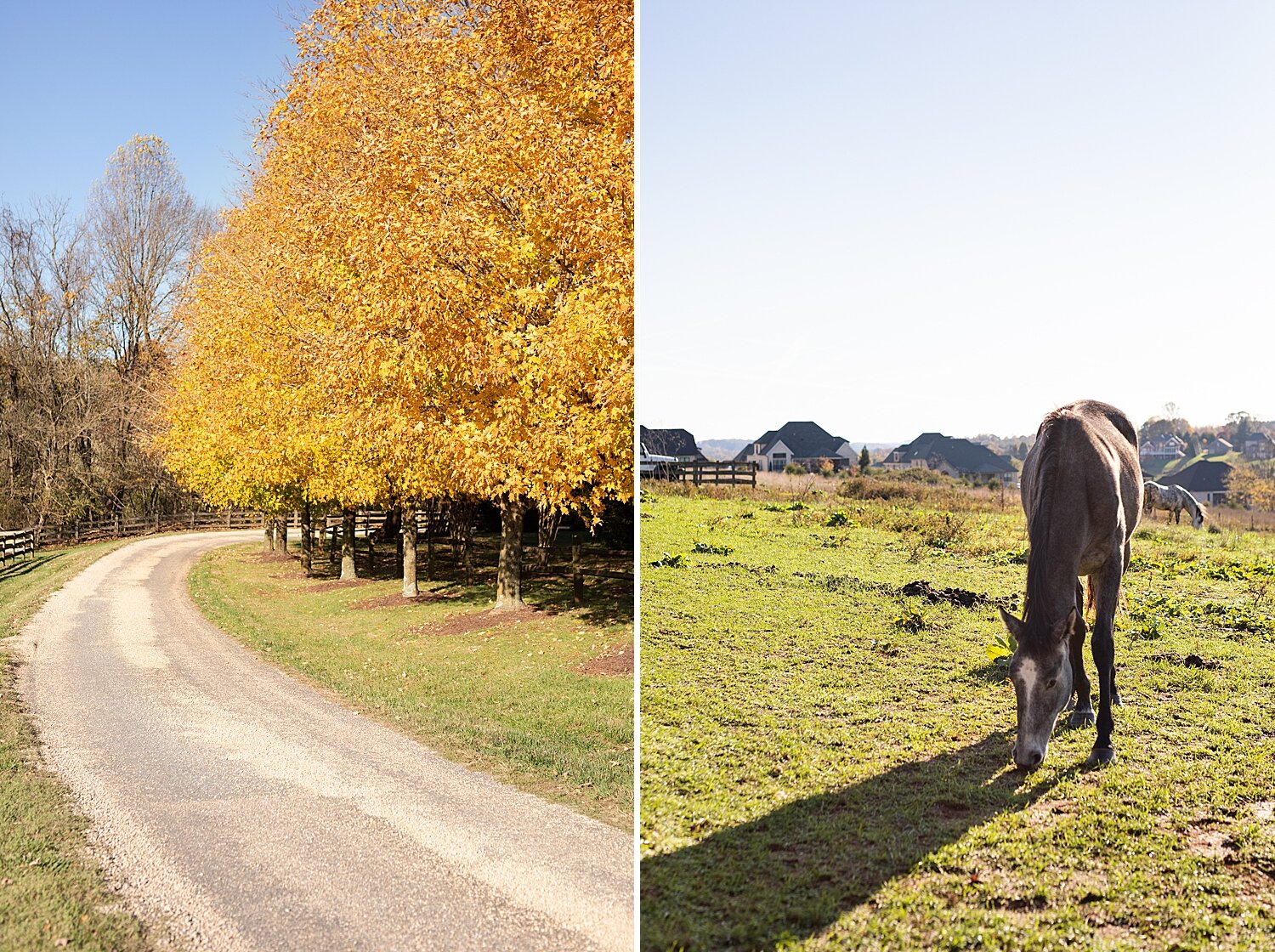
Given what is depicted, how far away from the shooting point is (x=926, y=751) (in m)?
3.34

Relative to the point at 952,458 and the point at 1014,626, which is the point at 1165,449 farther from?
the point at 1014,626

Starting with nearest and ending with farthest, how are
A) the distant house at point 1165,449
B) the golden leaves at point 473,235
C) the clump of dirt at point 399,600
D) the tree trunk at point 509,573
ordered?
1. the distant house at point 1165,449
2. the golden leaves at point 473,235
3. the tree trunk at point 509,573
4. the clump of dirt at point 399,600

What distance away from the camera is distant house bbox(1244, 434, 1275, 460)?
410 centimetres

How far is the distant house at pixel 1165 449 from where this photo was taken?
13.1 feet

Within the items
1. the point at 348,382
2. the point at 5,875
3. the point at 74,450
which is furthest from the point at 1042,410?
the point at 74,450

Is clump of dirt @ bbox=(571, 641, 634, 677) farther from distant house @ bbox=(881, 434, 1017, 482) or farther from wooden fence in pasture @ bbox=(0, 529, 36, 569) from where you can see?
wooden fence in pasture @ bbox=(0, 529, 36, 569)

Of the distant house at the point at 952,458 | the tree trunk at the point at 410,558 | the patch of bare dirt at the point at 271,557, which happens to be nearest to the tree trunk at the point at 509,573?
the tree trunk at the point at 410,558

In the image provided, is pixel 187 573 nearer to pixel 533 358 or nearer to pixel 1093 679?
pixel 533 358

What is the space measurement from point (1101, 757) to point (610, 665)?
260 inches

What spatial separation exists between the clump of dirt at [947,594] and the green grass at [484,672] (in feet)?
6.79

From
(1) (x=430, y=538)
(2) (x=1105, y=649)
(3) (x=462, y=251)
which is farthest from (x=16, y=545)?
(2) (x=1105, y=649)

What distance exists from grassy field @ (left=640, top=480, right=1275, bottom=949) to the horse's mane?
0.57 metres

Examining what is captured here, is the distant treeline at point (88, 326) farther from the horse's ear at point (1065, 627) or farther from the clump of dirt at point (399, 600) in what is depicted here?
the horse's ear at point (1065, 627)

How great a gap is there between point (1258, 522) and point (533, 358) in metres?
4.49
